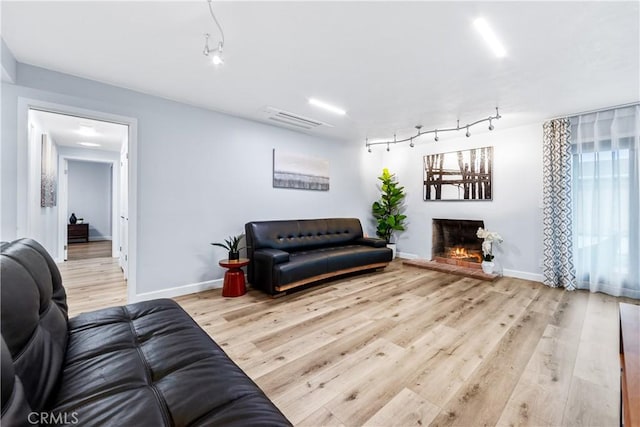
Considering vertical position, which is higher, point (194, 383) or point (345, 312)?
point (194, 383)

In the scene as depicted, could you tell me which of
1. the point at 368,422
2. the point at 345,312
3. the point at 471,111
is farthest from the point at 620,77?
the point at 368,422

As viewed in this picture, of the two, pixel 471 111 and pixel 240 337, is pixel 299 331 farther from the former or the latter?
pixel 471 111

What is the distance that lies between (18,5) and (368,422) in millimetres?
3379

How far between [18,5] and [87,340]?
2.22 m

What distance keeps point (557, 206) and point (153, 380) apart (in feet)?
15.9

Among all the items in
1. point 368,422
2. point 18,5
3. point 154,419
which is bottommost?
point 368,422

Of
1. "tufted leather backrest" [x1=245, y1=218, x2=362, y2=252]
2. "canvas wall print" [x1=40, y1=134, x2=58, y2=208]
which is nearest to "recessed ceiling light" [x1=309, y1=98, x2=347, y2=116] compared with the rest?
"tufted leather backrest" [x1=245, y1=218, x2=362, y2=252]

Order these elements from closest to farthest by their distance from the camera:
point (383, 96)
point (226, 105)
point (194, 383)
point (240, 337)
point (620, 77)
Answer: point (194, 383) < point (240, 337) < point (620, 77) < point (383, 96) < point (226, 105)

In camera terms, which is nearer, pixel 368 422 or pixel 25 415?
pixel 25 415

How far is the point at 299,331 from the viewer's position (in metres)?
2.36

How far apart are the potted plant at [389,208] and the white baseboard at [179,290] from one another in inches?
136

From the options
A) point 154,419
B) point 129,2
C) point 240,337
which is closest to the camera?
point 154,419

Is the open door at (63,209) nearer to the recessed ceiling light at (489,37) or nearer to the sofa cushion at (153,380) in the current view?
the sofa cushion at (153,380)

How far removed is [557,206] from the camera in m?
3.65
